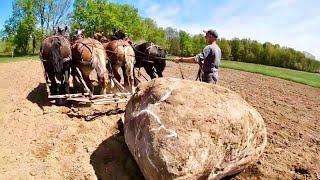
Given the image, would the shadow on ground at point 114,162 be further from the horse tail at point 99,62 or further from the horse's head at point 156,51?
the horse's head at point 156,51

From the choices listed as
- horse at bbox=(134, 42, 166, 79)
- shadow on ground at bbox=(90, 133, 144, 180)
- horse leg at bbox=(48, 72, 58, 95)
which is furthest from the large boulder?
horse at bbox=(134, 42, 166, 79)

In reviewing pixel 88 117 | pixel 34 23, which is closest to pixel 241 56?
pixel 34 23

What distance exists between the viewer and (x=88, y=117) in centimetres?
1032

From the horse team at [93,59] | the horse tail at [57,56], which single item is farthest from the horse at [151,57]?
the horse tail at [57,56]

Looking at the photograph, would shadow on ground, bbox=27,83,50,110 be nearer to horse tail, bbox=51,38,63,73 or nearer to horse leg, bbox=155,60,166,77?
horse tail, bbox=51,38,63,73

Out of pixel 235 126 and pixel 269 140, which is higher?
pixel 235 126

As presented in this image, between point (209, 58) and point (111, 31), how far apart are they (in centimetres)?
4627

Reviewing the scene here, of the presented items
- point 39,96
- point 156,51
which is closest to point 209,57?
point 156,51

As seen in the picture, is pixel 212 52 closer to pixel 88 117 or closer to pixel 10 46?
pixel 88 117

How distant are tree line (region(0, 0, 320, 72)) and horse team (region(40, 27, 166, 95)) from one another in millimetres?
37723

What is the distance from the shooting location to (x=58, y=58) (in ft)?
38.3

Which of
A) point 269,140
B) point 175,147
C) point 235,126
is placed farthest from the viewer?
point 269,140

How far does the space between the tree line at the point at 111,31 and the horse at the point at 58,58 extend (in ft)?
128

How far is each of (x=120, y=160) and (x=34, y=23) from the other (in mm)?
55756
